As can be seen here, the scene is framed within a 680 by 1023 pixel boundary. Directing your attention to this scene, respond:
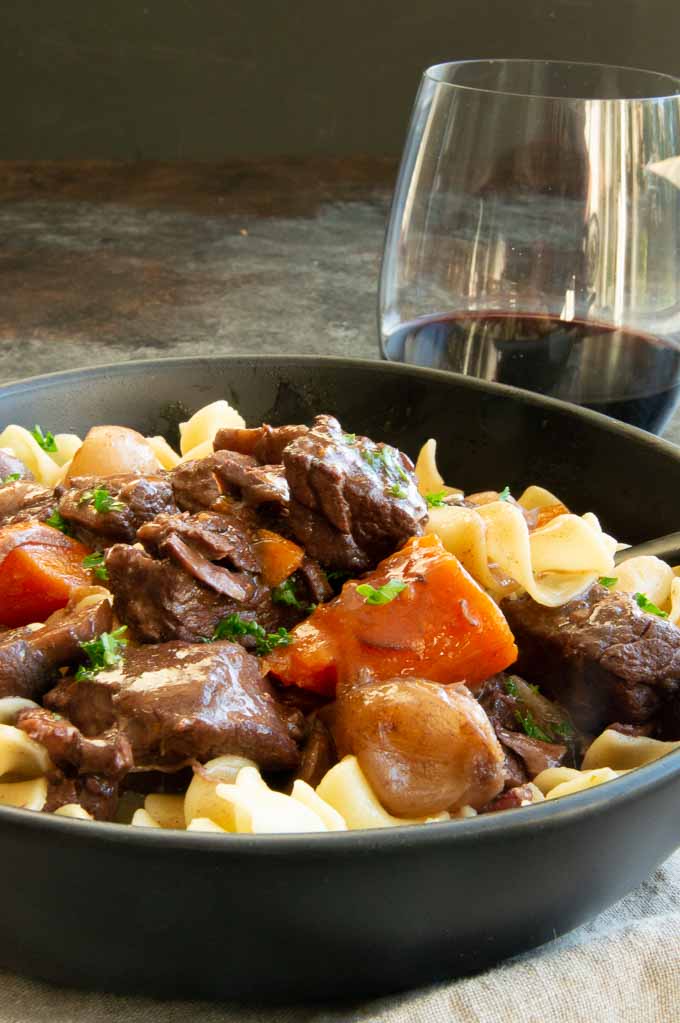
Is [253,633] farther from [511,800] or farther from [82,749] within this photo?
[511,800]

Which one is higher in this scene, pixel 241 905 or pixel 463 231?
pixel 463 231

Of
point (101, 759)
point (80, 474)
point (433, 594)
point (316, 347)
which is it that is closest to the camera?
point (101, 759)

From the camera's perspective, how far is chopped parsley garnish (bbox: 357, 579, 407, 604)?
2.97 metres

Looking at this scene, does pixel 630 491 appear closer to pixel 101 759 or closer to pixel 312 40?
pixel 101 759

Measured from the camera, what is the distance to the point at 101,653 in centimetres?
291

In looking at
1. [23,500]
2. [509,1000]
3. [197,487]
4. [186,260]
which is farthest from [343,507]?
[186,260]

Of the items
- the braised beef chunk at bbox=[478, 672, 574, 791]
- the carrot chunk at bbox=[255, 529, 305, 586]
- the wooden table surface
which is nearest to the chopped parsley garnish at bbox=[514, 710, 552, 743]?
the braised beef chunk at bbox=[478, 672, 574, 791]

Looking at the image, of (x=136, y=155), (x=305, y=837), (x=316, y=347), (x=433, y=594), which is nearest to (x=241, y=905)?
(x=305, y=837)

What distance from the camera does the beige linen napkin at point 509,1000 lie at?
2350mm

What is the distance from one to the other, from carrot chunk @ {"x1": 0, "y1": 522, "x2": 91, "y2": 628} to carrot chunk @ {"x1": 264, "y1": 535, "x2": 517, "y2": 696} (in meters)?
0.63

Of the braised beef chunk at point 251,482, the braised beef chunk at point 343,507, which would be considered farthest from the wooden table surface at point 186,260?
the braised beef chunk at point 251,482

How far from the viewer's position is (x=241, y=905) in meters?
2.16

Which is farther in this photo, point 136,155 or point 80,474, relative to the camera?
point 136,155

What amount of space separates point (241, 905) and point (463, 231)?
104 inches
